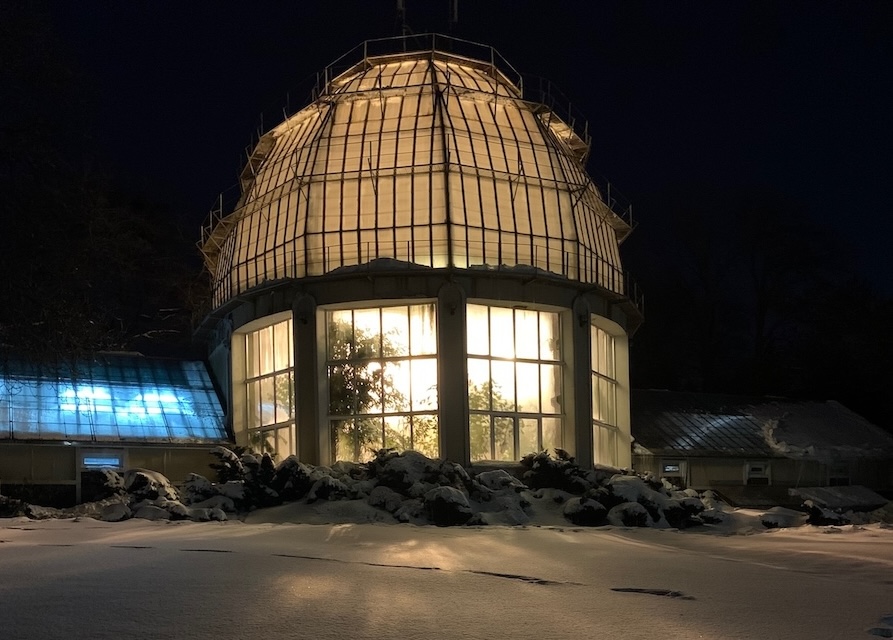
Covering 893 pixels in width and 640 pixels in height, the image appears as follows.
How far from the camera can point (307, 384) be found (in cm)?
2825

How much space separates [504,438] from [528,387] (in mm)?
1590

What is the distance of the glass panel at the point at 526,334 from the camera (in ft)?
95.5

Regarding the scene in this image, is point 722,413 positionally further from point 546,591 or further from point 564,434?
point 546,591

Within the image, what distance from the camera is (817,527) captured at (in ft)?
74.4

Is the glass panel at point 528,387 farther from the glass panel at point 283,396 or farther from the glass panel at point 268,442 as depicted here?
the glass panel at point 268,442

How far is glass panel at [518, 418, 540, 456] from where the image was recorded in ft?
93.9

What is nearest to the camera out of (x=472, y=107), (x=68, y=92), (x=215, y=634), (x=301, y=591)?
(x=215, y=634)

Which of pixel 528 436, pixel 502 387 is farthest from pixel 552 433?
pixel 502 387

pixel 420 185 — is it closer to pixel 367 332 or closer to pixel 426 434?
pixel 367 332

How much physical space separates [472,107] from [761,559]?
766 inches

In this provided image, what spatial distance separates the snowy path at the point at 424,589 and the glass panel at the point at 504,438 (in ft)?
38.3

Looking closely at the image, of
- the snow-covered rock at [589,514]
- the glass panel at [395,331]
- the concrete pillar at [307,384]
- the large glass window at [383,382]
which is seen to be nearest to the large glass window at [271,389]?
the concrete pillar at [307,384]

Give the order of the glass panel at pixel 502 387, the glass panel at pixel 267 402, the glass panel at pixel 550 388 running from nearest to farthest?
the glass panel at pixel 502 387 → the glass panel at pixel 550 388 → the glass panel at pixel 267 402

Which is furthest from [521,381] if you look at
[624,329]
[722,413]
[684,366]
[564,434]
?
[684,366]
